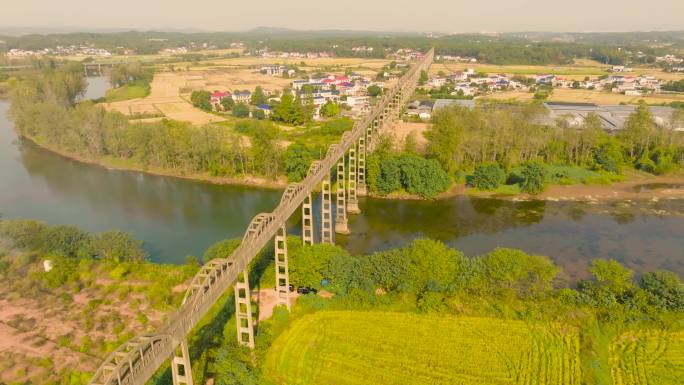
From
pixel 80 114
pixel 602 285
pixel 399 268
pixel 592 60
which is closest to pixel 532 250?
pixel 602 285

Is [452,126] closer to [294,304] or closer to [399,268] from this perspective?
[399,268]

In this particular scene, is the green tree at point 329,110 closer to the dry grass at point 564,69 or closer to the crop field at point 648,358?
the dry grass at point 564,69

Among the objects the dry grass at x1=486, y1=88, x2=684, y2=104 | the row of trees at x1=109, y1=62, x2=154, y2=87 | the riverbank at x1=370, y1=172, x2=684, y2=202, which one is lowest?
the riverbank at x1=370, y1=172, x2=684, y2=202

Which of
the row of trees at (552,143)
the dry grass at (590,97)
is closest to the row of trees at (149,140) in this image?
the row of trees at (552,143)

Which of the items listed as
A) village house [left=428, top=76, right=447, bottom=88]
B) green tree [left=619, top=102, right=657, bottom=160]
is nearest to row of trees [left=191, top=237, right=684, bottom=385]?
green tree [left=619, top=102, right=657, bottom=160]

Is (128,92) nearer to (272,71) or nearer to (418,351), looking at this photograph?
(272,71)

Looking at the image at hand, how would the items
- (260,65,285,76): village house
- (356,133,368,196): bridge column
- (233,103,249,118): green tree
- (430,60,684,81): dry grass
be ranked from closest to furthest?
(356,133,368,196): bridge column < (233,103,249,118): green tree < (430,60,684,81): dry grass < (260,65,285,76): village house

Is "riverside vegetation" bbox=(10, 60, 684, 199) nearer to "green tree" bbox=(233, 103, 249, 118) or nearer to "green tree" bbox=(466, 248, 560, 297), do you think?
"green tree" bbox=(466, 248, 560, 297)
